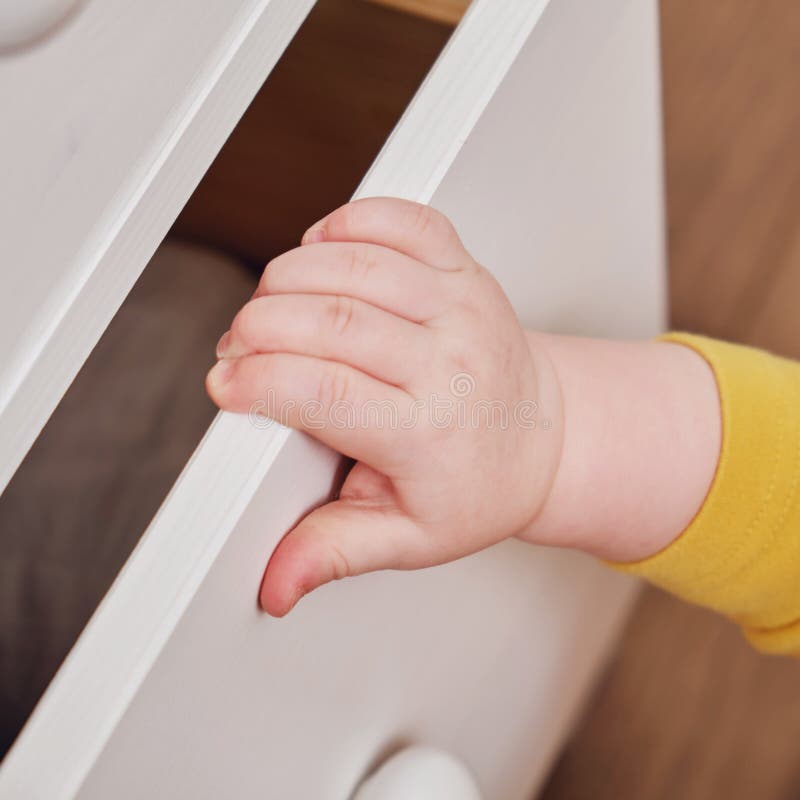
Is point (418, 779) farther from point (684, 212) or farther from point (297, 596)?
point (684, 212)

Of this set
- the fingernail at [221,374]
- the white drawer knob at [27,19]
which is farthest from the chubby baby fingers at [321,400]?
the white drawer knob at [27,19]

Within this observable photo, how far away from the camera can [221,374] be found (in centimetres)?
28

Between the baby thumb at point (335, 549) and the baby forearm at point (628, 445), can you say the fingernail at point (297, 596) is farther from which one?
the baby forearm at point (628, 445)

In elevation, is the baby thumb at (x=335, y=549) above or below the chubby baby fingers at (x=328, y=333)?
below

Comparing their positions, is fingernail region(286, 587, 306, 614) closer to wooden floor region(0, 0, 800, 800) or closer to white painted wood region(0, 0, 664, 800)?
white painted wood region(0, 0, 664, 800)

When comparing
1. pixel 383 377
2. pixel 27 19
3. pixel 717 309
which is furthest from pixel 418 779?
pixel 717 309

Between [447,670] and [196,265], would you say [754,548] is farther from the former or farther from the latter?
[196,265]

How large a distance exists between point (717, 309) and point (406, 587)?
62 cm

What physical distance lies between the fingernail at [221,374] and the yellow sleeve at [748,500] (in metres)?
0.28

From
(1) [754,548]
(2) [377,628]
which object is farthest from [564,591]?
(2) [377,628]

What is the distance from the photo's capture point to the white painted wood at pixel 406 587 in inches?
9.2

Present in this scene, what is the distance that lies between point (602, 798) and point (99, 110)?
0.75 metres

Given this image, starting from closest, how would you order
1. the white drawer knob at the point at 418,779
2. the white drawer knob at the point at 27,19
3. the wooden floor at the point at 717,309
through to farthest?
the white drawer knob at the point at 27,19
the white drawer knob at the point at 418,779
the wooden floor at the point at 717,309

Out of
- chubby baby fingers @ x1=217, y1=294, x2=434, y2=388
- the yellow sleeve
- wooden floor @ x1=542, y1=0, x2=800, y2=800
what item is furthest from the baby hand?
wooden floor @ x1=542, y1=0, x2=800, y2=800
